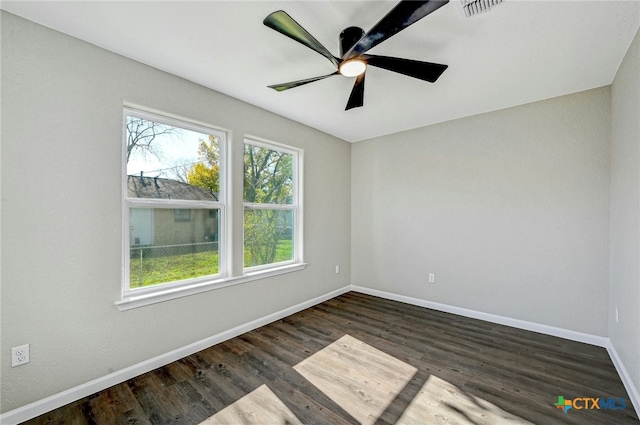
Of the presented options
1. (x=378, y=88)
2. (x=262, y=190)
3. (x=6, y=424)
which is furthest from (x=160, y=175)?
(x=378, y=88)

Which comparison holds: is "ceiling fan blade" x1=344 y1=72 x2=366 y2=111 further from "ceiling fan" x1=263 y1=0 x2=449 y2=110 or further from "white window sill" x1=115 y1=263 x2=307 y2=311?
"white window sill" x1=115 y1=263 x2=307 y2=311

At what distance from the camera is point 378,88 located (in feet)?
8.59

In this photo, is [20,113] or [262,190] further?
[262,190]

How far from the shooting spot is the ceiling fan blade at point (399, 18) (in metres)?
1.21

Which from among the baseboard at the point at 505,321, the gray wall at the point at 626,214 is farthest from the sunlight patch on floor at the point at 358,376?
the gray wall at the point at 626,214

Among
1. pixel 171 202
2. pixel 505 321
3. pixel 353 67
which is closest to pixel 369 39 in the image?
pixel 353 67

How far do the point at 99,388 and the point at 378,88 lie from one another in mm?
3391

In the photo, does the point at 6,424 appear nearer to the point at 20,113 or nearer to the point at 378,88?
the point at 20,113

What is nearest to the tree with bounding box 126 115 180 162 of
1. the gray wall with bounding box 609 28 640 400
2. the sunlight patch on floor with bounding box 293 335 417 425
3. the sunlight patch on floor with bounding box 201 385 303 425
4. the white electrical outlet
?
the white electrical outlet

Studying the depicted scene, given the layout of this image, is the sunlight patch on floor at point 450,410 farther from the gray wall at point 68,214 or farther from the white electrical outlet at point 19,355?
the white electrical outlet at point 19,355

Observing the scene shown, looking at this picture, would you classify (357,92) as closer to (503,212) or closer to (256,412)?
(503,212)

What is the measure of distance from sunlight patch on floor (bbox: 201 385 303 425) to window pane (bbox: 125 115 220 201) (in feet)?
5.78

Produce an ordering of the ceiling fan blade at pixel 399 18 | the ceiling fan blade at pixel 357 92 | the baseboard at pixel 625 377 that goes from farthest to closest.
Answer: the ceiling fan blade at pixel 357 92 → the baseboard at pixel 625 377 → the ceiling fan blade at pixel 399 18

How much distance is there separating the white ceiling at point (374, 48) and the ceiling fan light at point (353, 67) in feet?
0.78
